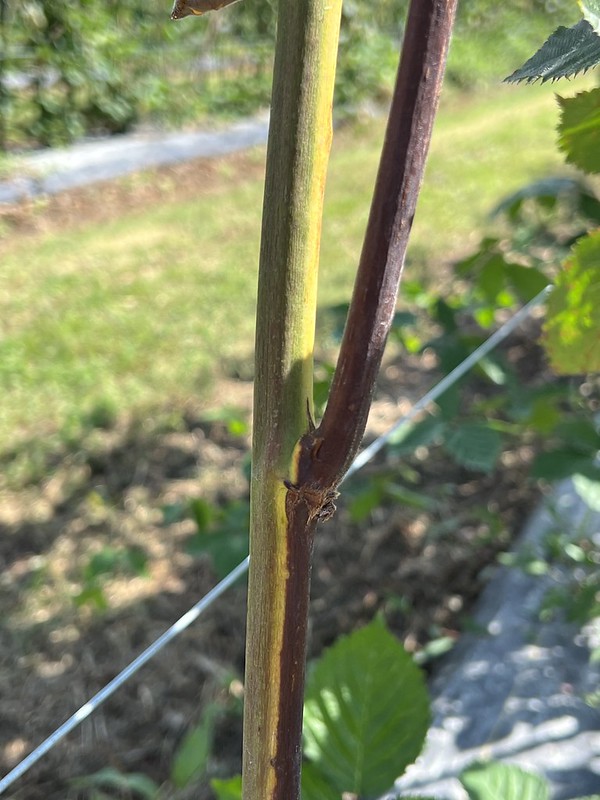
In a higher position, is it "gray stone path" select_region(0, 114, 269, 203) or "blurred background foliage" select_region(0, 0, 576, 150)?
"blurred background foliage" select_region(0, 0, 576, 150)

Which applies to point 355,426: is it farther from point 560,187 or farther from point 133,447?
point 133,447

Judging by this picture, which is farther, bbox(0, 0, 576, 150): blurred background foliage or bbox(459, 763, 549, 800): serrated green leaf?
bbox(0, 0, 576, 150): blurred background foliage

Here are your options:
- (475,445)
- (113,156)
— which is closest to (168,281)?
(113,156)

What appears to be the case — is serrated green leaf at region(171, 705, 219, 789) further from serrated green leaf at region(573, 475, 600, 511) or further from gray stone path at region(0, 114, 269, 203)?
gray stone path at region(0, 114, 269, 203)

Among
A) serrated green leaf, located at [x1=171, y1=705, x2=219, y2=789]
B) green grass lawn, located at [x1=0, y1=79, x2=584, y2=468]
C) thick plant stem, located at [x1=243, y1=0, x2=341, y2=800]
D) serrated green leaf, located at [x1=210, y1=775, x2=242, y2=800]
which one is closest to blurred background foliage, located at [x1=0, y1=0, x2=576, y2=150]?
green grass lawn, located at [x1=0, y1=79, x2=584, y2=468]

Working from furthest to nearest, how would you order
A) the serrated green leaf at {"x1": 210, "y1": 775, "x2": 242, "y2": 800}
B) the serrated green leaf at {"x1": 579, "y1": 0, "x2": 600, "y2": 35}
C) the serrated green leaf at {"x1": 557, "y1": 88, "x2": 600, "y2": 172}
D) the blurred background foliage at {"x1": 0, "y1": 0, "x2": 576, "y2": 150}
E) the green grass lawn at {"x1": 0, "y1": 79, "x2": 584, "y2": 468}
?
the blurred background foliage at {"x1": 0, "y1": 0, "x2": 576, "y2": 150}
the green grass lawn at {"x1": 0, "y1": 79, "x2": 584, "y2": 468}
the serrated green leaf at {"x1": 210, "y1": 775, "x2": 242, "y2": 800}
the serrated green leaf at {"x1": 557, "y1": 88, "x2": 600, "y2": 172}
the serrated green leaf at {"x1": 579, "y1": 0, "x2": 600, "y2": 35}

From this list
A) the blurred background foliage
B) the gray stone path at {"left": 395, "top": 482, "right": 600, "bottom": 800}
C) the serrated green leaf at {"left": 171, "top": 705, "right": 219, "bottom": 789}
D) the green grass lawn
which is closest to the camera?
the gray stone path at {"left": 395, "top": 482, "right": 600, "bottom": 800}

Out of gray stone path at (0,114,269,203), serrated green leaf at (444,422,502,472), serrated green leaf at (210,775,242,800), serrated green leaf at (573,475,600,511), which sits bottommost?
serrated green leaf at (210,775,242,800)

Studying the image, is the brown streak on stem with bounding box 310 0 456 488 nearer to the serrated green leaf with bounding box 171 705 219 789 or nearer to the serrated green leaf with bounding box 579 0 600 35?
the serrated green leaf with bounding box 579 0 600 35
